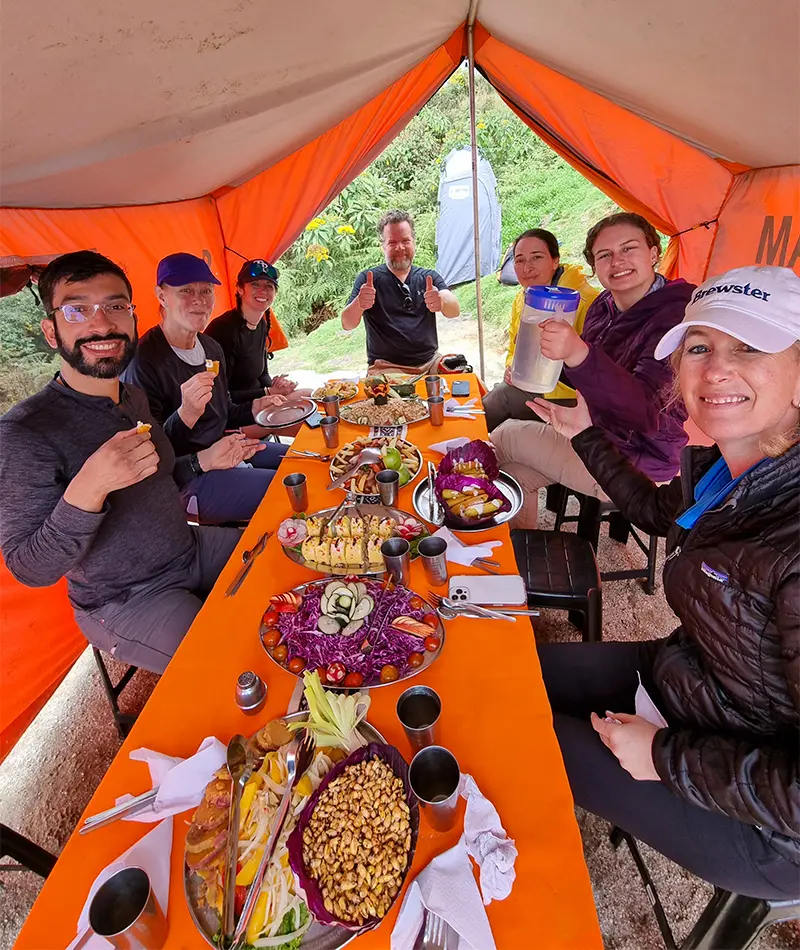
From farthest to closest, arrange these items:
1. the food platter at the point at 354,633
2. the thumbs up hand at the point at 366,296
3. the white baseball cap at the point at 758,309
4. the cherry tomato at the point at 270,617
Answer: the thumbs up hand at the point at 366,296
the cherry tomato at the point at 270,617
the food platter at the point at 354,633
the white baseball cap at the point at 758,309

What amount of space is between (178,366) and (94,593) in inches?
57.5

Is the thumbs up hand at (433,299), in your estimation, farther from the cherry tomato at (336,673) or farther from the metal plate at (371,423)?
the cherry tomato at (336,673)

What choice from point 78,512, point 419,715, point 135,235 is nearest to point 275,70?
point 135,235

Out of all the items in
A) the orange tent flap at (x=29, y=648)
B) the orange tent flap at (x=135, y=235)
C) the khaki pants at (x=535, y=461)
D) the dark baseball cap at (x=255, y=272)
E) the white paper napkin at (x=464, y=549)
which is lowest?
the orange tent flap at (x=29, y=648)

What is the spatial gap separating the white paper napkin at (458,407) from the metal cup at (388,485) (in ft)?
3.22

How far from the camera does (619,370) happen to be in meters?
2.18

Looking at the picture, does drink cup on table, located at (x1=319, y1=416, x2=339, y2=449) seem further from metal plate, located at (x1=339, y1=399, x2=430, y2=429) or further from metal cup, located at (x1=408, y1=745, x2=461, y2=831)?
metal cup, located at (x1=408, y1=745, x2=461, y2=831)

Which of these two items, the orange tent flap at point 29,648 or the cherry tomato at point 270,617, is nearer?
the cherry tomato at point 270,617

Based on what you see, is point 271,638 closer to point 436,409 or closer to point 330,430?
point 330,430

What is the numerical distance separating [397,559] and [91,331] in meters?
1.45

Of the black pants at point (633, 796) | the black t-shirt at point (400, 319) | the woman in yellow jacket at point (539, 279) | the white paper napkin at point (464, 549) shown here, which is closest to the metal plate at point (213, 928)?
the black pants at point (633, 796)

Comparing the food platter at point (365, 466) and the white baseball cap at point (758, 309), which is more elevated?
the white baseball cap at point (758, 309)

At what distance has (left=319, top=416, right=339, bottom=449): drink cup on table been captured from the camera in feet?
8.46

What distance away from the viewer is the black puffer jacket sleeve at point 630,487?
1.82m
